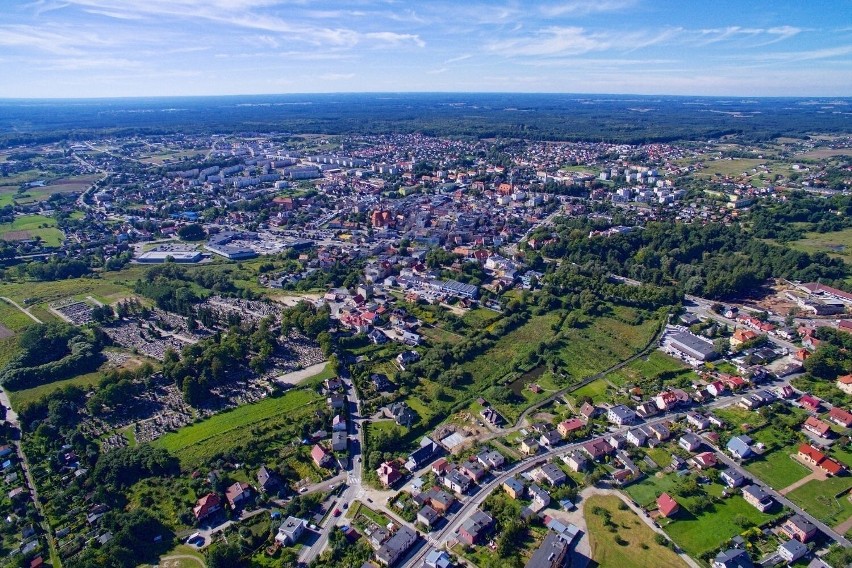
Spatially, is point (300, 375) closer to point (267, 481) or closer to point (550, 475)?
point (267, 481)

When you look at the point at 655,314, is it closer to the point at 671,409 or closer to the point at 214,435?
the point at 671,409

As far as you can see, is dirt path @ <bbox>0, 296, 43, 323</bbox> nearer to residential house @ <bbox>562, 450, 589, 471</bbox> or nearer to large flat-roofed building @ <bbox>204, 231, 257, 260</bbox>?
large flat-roofed building @ <bbox>204, 231, 257, 260</bbox>

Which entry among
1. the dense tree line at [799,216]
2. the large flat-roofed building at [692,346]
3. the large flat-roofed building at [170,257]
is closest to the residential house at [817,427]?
the large flat-roofed building at [692,346]

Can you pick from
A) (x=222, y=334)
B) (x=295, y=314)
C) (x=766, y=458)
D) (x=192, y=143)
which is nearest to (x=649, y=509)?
(x=766, y=458)

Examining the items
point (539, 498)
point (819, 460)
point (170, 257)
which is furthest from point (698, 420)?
point (170, 257)

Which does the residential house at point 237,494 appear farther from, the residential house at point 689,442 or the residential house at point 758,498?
the residential house at point 758,498

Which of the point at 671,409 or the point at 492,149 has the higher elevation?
the point at 492,149
